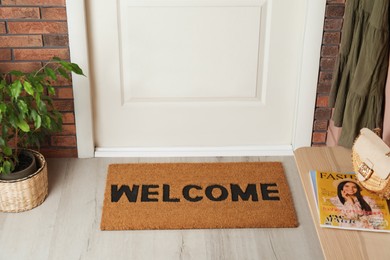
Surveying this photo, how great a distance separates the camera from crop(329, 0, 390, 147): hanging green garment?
195 cm

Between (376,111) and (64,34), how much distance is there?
4.74 ft

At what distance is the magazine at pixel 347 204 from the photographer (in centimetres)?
170

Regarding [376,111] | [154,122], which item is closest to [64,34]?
[154,122]

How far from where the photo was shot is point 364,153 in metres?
1.79

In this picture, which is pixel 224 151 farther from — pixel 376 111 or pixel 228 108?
pixel 376 111

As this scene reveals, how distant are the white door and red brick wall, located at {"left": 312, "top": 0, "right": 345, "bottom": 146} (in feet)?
0.38

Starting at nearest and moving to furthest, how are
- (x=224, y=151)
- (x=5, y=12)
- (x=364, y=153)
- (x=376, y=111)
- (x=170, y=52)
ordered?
1. (x=364, y=153)
2. (x=376, y=111)
3. (x=5, y=12)
4. (x=170, y=52)
5. (x=224, y=151)

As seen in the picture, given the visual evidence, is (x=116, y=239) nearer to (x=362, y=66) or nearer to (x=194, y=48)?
(x=194, y=48)

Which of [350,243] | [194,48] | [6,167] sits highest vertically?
[194,48]

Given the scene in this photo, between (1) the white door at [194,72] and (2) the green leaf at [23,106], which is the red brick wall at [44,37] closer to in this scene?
(1) the white door at [194,72]

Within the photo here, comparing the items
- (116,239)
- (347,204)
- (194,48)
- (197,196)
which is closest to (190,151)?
(197,196)

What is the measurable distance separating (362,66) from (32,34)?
1504mm

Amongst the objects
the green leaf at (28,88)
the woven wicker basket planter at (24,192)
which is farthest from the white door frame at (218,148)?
the green leaf at (28,88)

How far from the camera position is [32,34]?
269cm
